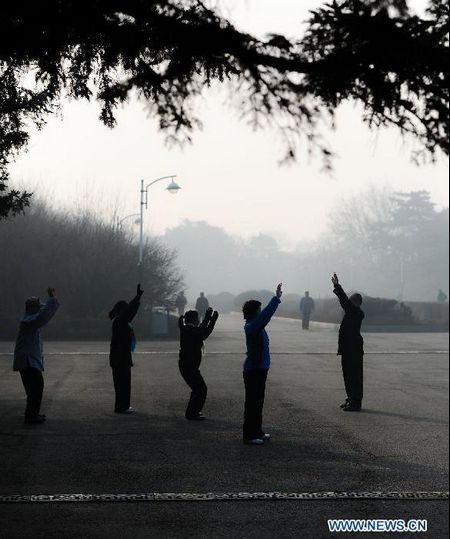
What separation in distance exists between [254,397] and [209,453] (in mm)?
2716

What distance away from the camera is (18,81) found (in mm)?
4887

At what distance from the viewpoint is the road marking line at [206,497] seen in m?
7.60

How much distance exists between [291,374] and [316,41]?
43.8 feet

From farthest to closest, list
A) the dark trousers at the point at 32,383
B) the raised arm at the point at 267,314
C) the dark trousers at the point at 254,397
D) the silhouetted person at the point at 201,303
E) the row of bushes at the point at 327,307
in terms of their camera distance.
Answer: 1. the dark trousers at the point at 32,383
2. the row of bushes at the point at 327,307
3. the silhouetted person at the point at 201,303
4. the dark trousers at the point at 254,397
5. the raised arm at the point at 267,314

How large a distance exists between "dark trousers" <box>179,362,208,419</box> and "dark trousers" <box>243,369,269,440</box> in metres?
0.57

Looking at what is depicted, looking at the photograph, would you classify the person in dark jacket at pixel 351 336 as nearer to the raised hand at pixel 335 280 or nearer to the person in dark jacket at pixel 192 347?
the raised hand at pixel 335 280

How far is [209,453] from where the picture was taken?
31.4ft

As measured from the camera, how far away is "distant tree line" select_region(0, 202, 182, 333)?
7379 millimetres

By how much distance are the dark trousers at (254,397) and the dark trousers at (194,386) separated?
1.88 feet

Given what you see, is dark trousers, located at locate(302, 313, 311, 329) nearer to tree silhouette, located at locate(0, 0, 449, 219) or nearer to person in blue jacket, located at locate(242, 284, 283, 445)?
person in blue jacket, located at locate(242, 284, 283, 445)

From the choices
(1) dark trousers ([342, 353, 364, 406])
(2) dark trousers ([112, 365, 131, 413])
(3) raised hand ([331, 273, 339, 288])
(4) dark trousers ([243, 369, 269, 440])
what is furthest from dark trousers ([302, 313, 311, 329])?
(3) raised hand ([331, 273, 339, 288])

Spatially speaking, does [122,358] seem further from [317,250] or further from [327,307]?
[327,307]

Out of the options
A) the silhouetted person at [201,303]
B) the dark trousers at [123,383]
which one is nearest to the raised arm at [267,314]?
the silhouetted person at [201,303]

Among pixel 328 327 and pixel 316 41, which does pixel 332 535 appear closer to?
pixel 316 41
